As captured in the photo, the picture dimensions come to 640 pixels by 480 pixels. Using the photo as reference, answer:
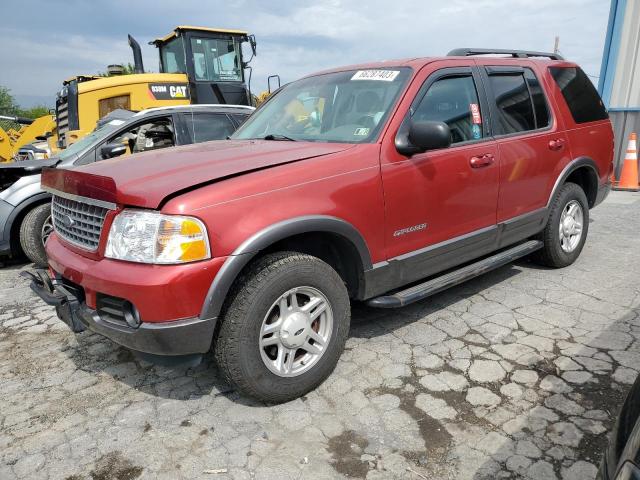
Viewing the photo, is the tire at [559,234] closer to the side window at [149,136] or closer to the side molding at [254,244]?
the side molding at [254,244]

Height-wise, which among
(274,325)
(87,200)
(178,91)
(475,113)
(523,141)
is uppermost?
(178,91)

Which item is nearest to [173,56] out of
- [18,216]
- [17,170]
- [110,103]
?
[110,103]

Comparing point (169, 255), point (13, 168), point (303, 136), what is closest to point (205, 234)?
point (169, 255)

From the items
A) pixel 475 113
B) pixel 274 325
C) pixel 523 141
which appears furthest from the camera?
pixel 523 141

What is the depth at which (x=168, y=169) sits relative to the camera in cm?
265

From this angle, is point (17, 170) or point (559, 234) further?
point (17, 170)

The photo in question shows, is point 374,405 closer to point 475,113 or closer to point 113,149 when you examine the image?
point 475,113

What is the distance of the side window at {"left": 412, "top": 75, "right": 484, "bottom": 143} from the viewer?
3.34 metres

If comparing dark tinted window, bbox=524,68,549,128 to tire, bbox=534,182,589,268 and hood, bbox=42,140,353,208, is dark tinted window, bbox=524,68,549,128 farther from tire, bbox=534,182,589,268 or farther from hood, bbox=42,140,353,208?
hood, bbox=42,140,353,208

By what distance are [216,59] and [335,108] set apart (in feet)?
25.1

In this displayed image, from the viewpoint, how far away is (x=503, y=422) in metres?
2.48

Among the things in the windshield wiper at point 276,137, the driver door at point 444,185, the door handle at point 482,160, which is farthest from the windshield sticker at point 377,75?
the door handle at point 482,160

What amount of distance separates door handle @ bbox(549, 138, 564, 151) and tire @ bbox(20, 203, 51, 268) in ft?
16.9

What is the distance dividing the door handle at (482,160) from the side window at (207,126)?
11.3ft
